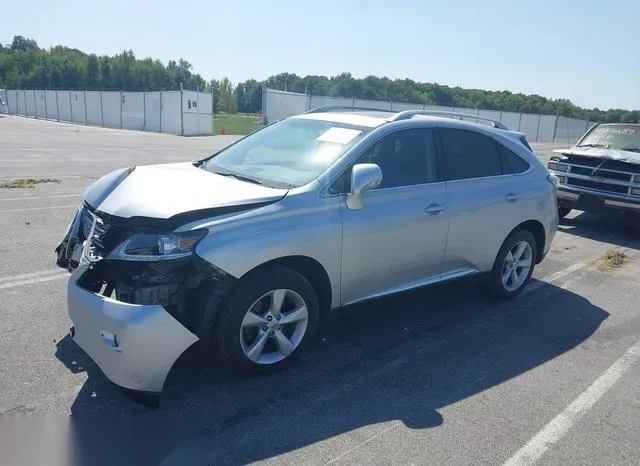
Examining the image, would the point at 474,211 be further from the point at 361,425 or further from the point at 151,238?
the point at 151,238

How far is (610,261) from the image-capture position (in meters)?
7.61

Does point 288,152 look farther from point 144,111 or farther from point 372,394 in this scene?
point 144,111

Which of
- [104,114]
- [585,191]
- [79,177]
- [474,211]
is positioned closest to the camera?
[474,211]

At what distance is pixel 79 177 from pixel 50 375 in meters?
9.78

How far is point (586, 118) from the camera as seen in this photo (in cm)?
5356

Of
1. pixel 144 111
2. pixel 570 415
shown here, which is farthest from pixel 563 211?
pixel 144 111

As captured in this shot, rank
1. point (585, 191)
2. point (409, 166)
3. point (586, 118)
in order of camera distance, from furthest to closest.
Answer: point (586, 118) < point (585, 191) < point (409, 166)

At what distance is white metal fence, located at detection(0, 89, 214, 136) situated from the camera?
34.4 metres

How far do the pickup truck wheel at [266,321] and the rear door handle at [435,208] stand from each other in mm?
1309

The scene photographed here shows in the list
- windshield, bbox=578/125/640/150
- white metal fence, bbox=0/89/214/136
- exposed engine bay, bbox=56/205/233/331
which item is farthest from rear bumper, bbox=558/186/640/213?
white metal fence, bbox=0/89/214/136

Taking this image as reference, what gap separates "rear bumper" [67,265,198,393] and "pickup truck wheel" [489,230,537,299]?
339 cm

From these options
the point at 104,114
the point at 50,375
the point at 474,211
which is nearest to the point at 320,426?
the point at 50,375

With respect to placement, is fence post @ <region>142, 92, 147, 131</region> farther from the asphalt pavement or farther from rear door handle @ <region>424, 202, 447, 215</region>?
rear door handle @ <region>424, 202, 447, 215</region>

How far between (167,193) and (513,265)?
12.2ft
